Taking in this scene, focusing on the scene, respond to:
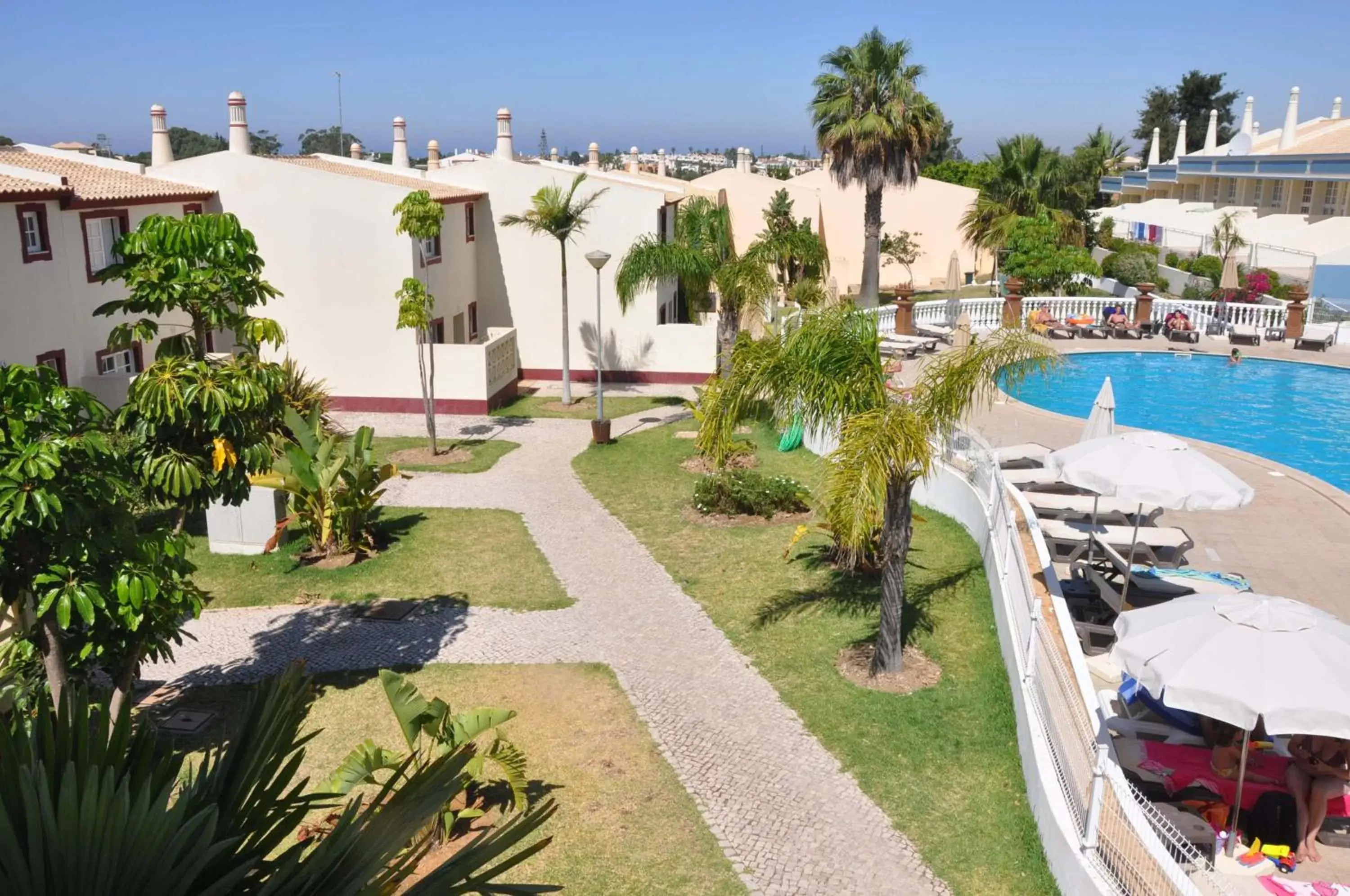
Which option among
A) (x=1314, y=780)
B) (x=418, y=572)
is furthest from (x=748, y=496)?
(x=1314, y=780)

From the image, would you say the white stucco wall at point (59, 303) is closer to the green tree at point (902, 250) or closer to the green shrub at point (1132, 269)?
the green shrub at point (1132, 269)

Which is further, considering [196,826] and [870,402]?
[870,402]

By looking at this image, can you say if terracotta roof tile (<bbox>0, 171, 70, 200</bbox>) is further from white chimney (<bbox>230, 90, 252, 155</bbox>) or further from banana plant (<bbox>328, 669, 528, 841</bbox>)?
banana plant (<bbox>328, 669, 528, 841</bbox>)

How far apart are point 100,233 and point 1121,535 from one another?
21.3 m

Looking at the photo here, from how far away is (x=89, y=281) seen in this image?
2192cm

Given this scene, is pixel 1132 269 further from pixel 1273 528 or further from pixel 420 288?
pixel 420 288

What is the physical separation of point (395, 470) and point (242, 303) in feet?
26.8

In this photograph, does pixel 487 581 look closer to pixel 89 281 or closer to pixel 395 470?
pixel 395 470

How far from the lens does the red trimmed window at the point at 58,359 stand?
2075 cm

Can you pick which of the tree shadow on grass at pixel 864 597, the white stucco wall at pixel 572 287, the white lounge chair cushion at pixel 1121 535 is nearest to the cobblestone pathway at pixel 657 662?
the tree shadow on grass at pixel 864 597

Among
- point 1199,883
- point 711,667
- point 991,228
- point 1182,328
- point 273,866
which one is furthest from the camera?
point 991,228

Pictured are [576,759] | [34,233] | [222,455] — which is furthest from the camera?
[34,233]

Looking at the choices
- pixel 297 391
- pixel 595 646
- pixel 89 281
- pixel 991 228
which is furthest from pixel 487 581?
pixel 991 228

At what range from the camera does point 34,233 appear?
20484 millimetres
